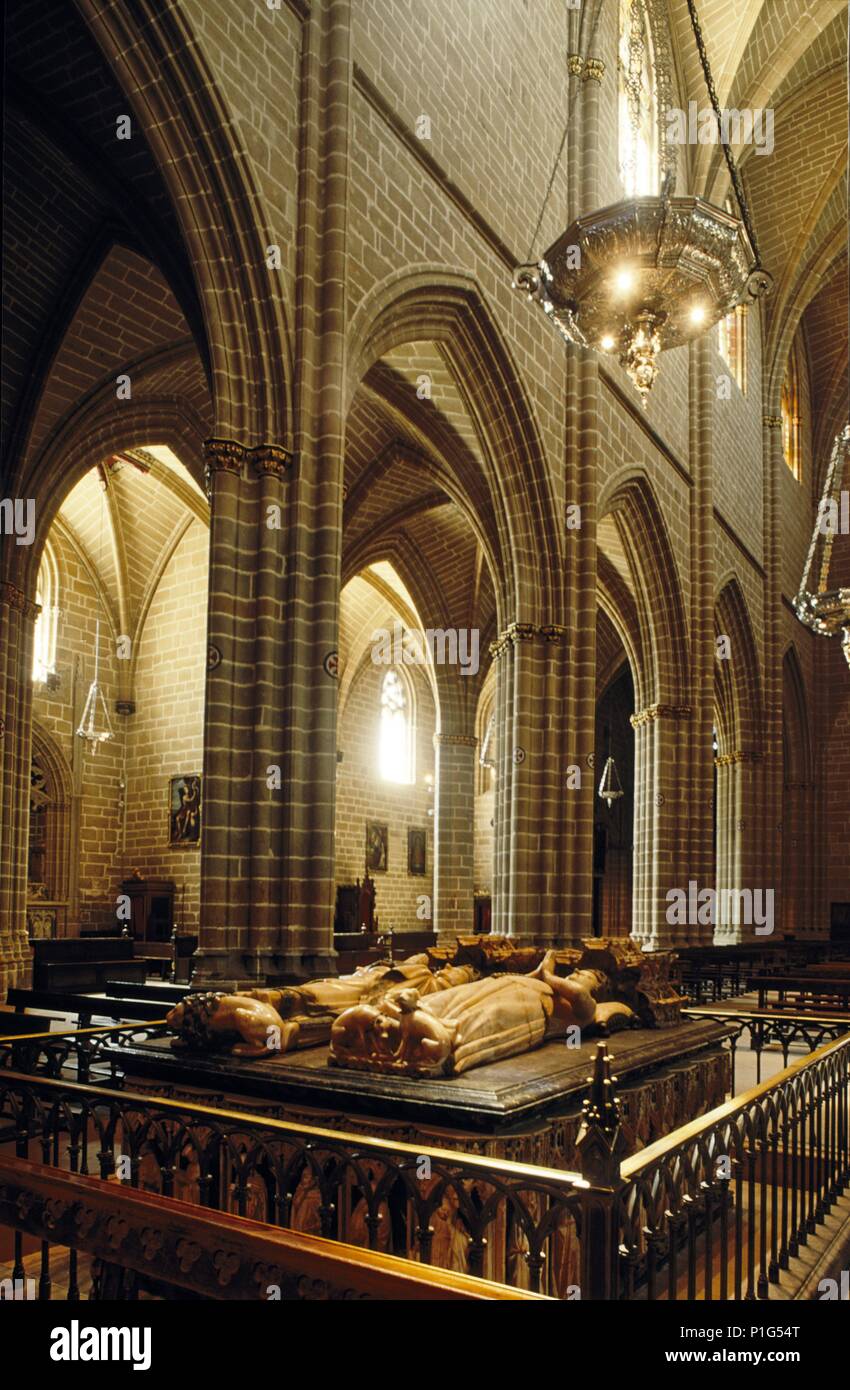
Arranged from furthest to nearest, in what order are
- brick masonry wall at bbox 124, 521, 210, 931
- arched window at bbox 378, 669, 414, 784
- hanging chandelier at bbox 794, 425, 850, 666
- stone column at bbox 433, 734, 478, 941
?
1. arched window at bbox 378, 669, 414, 784
2. stone column at bbox 433, 734, 478, 941
3. brick masonry wall at bbox 124, 521, 210, 931
4. hanging chandelier at bbox 794, 425, 850, 666

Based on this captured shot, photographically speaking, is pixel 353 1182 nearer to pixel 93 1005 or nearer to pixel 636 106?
pixel 93 1005

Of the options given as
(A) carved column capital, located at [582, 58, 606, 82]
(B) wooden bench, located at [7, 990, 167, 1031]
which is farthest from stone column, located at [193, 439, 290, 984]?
(A) carved column capital, located at [582, 58, 606, 82]

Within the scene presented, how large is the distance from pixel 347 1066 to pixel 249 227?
6411 mm

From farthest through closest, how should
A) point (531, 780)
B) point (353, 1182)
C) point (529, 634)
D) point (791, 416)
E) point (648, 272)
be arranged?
point (791, 416), point (529, 634), point (531, 780), point (648, 272), point (353, 1182)

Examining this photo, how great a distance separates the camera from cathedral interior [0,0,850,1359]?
3.88 m

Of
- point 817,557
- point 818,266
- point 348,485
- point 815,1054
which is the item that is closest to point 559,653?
point 817,557

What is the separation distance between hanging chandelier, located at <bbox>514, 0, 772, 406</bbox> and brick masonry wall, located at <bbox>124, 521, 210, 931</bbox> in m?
11.8

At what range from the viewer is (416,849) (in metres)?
25.6

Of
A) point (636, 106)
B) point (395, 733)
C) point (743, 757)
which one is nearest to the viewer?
point (636, 106)

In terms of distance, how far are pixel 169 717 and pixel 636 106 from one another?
12.1 meters

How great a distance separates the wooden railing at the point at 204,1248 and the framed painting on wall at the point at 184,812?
16.3 metres

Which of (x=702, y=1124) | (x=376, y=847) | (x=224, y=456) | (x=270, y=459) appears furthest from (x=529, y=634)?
(x=376, y=847)

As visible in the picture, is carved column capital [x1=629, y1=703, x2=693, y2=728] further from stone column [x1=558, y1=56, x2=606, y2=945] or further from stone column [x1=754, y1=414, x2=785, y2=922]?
stone column [x1=754, y1=414, x2=785, y2=922]

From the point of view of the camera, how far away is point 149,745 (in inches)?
803
